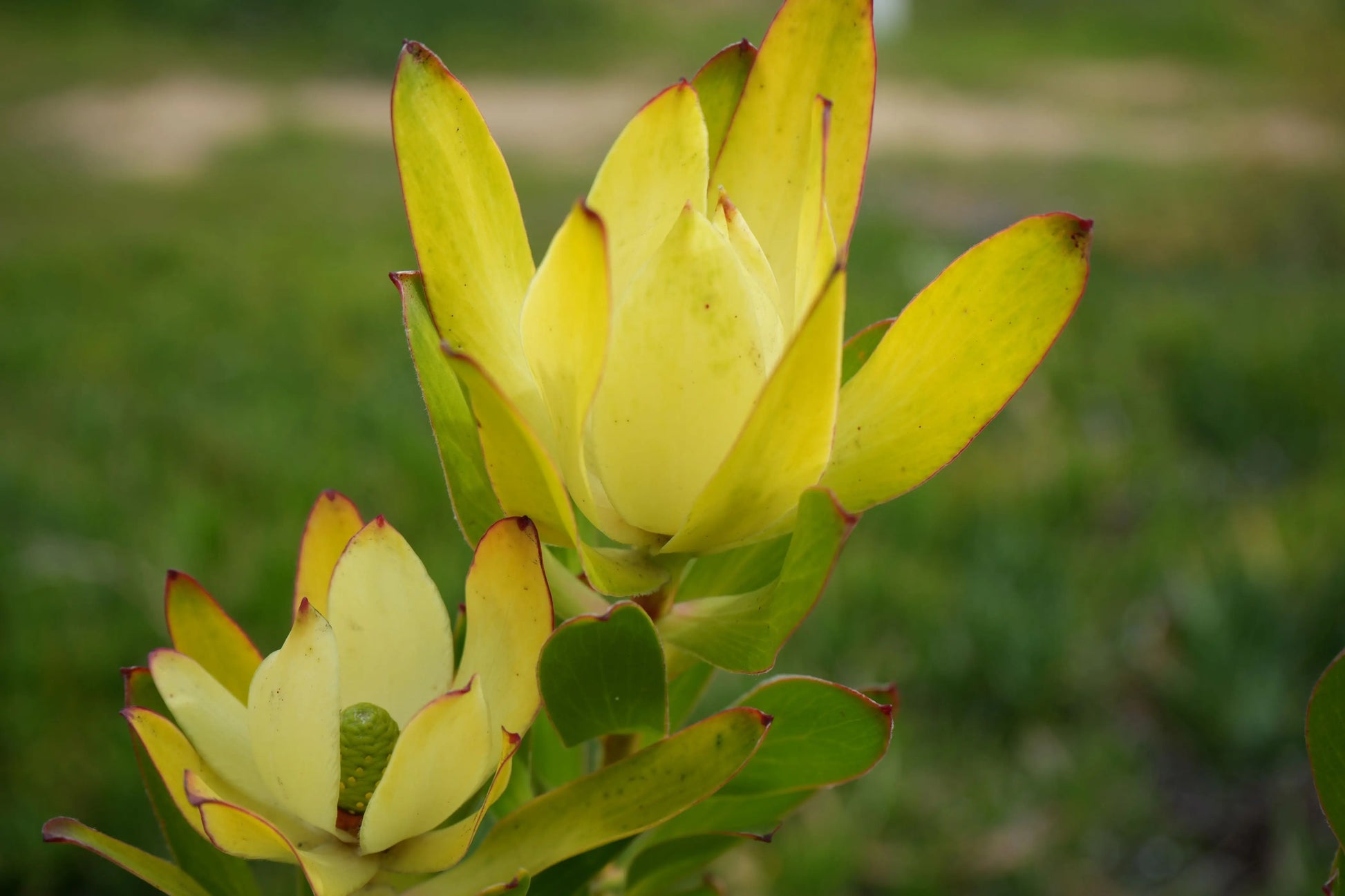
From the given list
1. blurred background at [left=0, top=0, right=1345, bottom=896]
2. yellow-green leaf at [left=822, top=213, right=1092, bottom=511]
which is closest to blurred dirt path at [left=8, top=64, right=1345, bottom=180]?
blurred background at [left=0, top=0, right=1345, bottom=896]

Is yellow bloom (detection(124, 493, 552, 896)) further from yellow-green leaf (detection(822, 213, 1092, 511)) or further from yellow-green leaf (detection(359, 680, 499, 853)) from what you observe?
yellow-green leaf (detection(822, 213, 1092, 511))

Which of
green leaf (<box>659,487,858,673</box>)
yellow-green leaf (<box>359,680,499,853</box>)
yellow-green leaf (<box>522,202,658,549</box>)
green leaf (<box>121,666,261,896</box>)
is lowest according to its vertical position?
green leaf (<box>121,666,261,896</box>)

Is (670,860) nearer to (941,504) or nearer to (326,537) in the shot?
(326,537)

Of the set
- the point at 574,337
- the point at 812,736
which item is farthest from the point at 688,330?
the point at 812,736

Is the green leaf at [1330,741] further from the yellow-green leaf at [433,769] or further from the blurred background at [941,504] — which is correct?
the blurred background at [941,504]

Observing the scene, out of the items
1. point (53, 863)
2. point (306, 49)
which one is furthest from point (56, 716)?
point (306, 49)

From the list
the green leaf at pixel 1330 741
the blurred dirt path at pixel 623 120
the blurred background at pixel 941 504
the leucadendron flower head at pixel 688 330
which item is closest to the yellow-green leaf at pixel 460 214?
the leucadendron flower head at pixel 688 330
